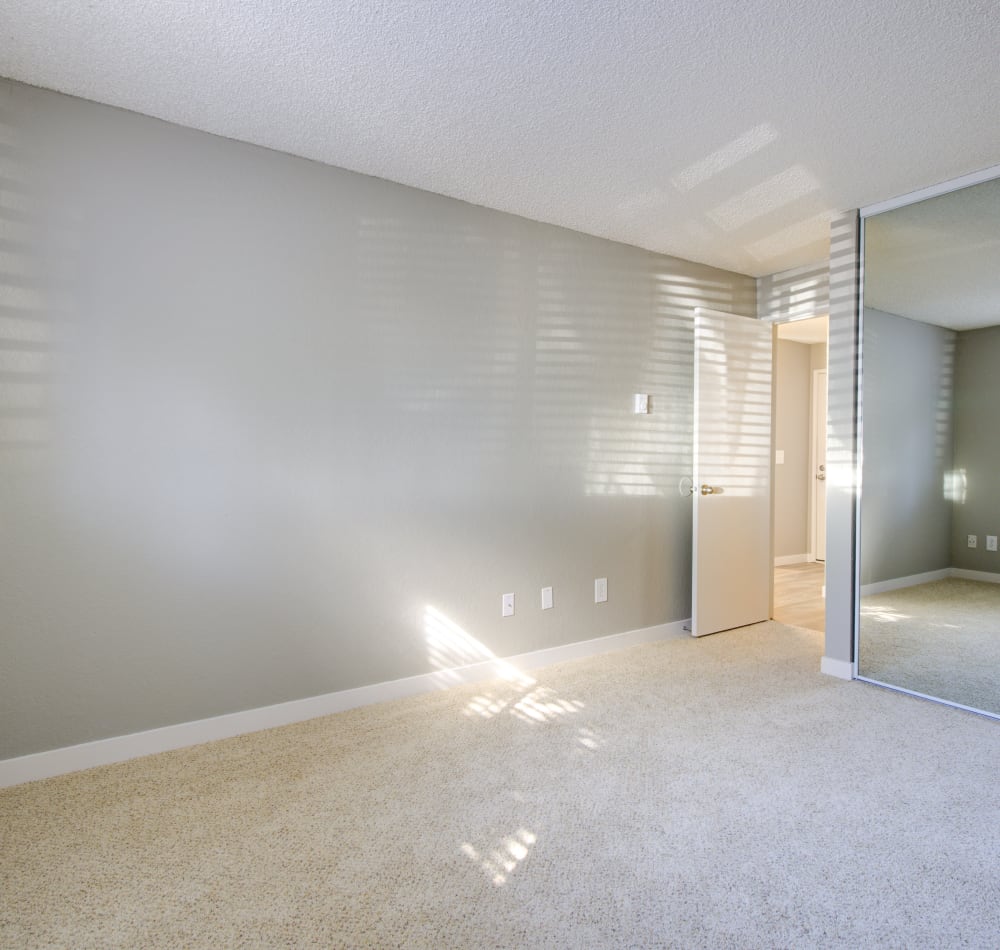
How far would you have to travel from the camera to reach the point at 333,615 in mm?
2754

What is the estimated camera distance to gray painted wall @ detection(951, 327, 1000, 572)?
8.89 feet

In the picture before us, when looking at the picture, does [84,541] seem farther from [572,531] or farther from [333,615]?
[572,531]

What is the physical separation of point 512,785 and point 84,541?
1.78 metres

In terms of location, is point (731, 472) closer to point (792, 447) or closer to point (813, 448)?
point (792, 447)

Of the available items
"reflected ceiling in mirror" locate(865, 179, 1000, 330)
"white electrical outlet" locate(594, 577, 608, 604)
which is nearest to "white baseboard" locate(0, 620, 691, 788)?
"white electrical outlet" locate(594, 577, 608, 604)

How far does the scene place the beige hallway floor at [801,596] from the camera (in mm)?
4281

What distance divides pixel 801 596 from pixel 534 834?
3894 millimetres

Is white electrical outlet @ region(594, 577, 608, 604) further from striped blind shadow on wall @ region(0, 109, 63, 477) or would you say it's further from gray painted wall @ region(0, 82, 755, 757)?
striped blind shadow on wall @ region(0, 109, 63, 477)

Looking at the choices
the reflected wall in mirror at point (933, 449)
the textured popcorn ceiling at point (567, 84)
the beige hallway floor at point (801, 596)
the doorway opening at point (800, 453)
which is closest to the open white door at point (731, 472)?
the beige hallway floor at point (801, 596)

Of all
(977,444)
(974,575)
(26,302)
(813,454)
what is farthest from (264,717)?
(813,454)

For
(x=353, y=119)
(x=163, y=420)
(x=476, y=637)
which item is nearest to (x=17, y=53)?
(x=353, y=119)

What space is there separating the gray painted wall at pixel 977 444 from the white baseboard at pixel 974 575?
0.02 m

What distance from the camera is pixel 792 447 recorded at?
643 centimetres

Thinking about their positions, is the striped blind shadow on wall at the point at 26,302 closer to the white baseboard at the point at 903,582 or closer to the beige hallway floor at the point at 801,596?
the white baseboard at the point at 903,582
